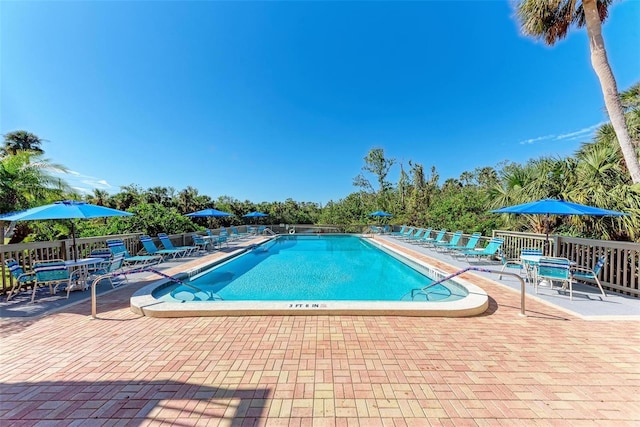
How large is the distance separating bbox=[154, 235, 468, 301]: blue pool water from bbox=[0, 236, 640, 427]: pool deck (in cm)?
172

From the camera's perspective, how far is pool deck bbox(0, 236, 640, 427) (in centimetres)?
194

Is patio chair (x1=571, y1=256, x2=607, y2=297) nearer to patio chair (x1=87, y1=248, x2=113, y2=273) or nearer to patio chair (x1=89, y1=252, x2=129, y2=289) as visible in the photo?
patio chair (x1=89, y1=252, x2=129, y2=289)

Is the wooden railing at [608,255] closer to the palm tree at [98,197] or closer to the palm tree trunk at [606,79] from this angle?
the palm tree trunk at [606,79]

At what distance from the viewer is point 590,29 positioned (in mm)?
6574

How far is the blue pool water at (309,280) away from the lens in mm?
5938

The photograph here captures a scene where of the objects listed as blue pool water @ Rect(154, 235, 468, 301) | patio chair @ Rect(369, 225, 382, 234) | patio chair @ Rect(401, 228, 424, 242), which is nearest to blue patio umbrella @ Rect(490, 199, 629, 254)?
blue pool water @ Rect(154, 235, 468, 301)

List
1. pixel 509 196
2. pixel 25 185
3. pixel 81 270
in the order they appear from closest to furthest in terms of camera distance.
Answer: pixel 81 270, pixel 25 185, pixel 509 196

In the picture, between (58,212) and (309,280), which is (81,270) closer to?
(58,212)

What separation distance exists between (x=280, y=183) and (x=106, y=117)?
17.0m

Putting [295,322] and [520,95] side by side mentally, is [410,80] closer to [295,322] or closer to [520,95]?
[520,95]

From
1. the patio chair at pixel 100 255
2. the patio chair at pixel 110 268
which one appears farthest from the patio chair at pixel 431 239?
the patio chair at pixel 100 255

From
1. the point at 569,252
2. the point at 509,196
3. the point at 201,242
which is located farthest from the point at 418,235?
the point at 201,242

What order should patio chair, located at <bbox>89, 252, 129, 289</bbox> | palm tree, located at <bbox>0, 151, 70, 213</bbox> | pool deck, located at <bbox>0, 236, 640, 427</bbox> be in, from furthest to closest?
1. palm tree, located at <bbox>0, 151, 70, 213</bbox>
2. patio chair, located at <bbox>89, 252, 129, 289</bbox>
3. pool deck, located at <bbox>0, 236, 640, 427</bbox>

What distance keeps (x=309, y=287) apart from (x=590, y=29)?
1008cm
